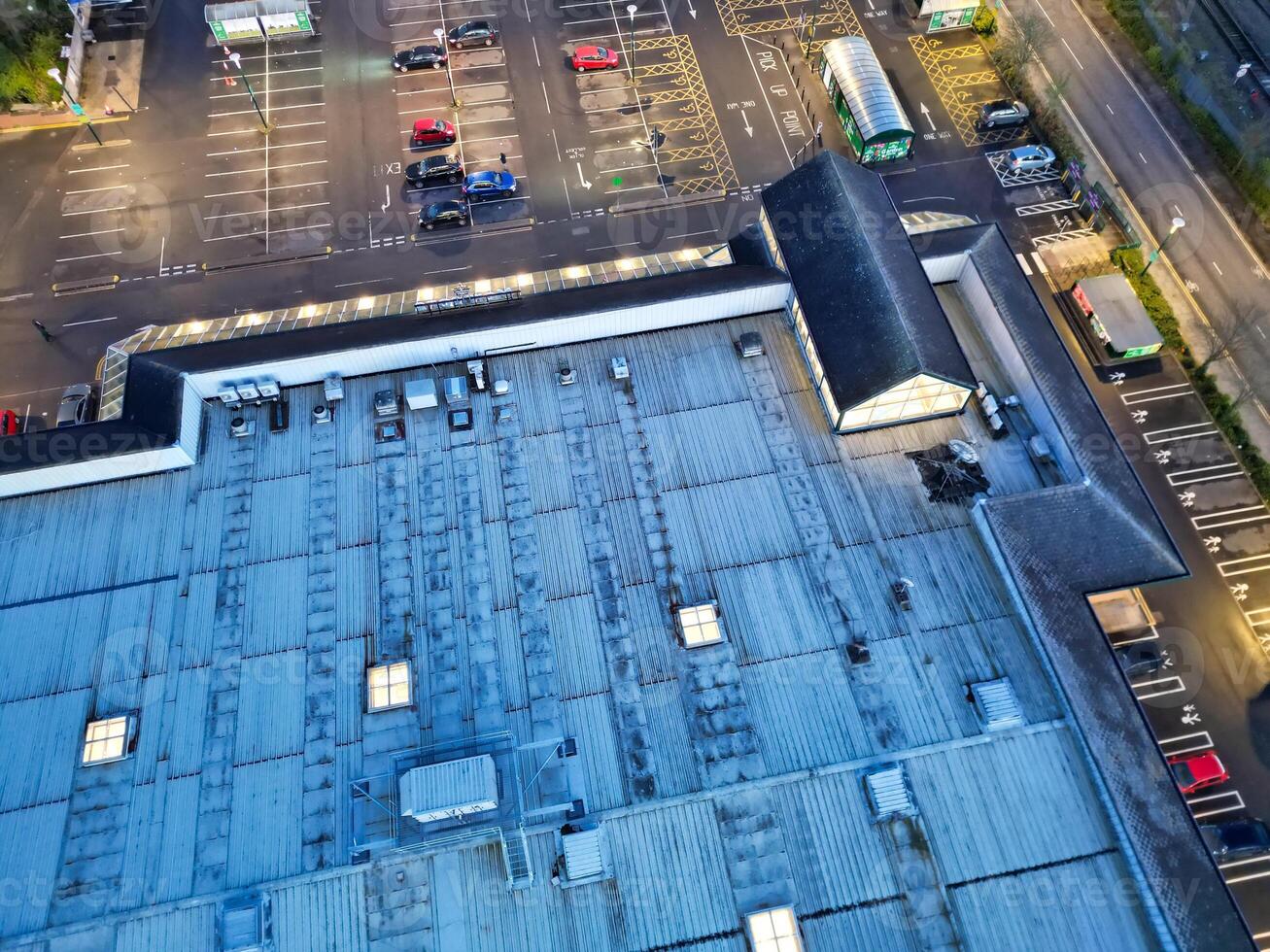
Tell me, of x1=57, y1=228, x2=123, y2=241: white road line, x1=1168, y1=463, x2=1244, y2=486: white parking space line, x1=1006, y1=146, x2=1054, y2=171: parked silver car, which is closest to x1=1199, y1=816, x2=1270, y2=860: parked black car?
x1=1168, y1=463, x2=1244, y2=486: white parking space line

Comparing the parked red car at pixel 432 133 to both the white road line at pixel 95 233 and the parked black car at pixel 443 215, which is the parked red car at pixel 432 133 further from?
the white road line at pixel 95 233

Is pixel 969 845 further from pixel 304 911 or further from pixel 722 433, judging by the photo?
pixel 304 911

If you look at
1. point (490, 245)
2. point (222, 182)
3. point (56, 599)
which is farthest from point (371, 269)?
point (56, 599)

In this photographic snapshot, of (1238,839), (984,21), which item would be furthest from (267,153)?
(1238,839)

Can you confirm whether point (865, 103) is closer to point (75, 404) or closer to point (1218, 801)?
point (1218, 801)

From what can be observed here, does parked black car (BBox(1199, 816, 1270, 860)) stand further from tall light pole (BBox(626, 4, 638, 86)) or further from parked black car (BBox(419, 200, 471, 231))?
tall light pole (BBox(626, 4, 638, 86))
